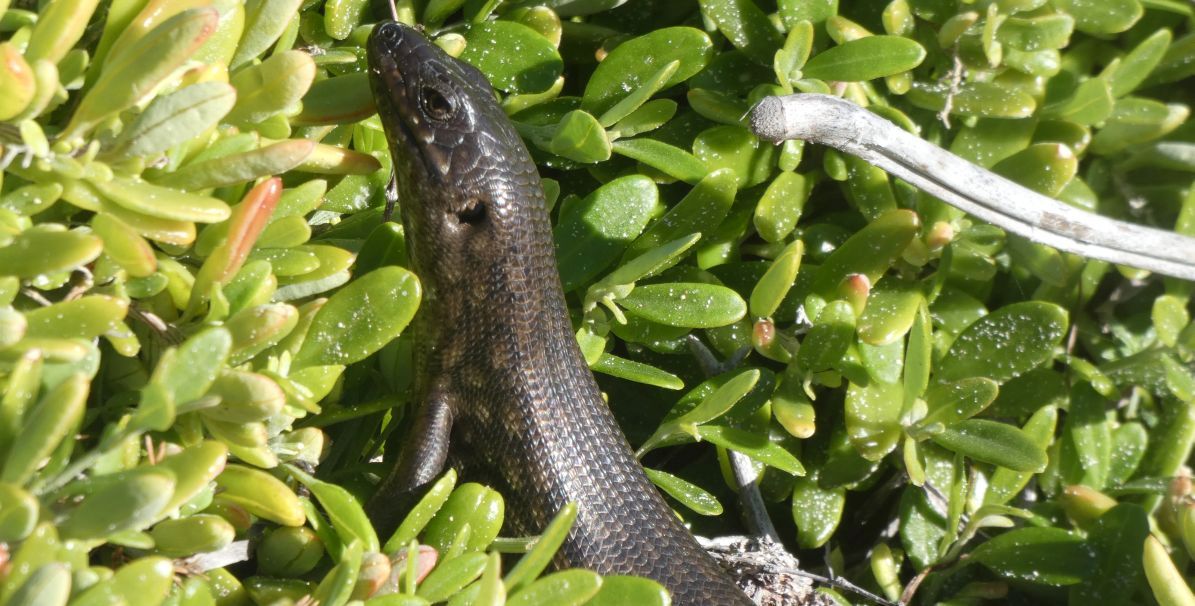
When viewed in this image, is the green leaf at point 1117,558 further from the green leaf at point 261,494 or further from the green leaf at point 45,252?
the green leaf at point 45,252

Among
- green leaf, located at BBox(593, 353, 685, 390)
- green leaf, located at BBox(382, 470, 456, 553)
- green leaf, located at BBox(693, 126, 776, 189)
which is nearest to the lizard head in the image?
green leaf, located at BBox(593, 353, 685, 390)

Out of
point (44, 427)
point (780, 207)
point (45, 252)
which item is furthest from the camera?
point (780, 207)

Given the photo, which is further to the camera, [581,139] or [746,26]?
[746,26]

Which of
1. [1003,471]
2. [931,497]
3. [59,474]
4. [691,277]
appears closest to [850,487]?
[931,497]

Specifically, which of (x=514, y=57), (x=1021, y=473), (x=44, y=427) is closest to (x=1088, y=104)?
(x=1021, y=473)

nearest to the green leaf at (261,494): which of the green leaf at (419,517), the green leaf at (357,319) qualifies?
the green leaf at (419,517)

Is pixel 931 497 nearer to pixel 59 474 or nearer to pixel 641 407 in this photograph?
pixel 641 407

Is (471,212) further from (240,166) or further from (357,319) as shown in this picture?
(240,166)
